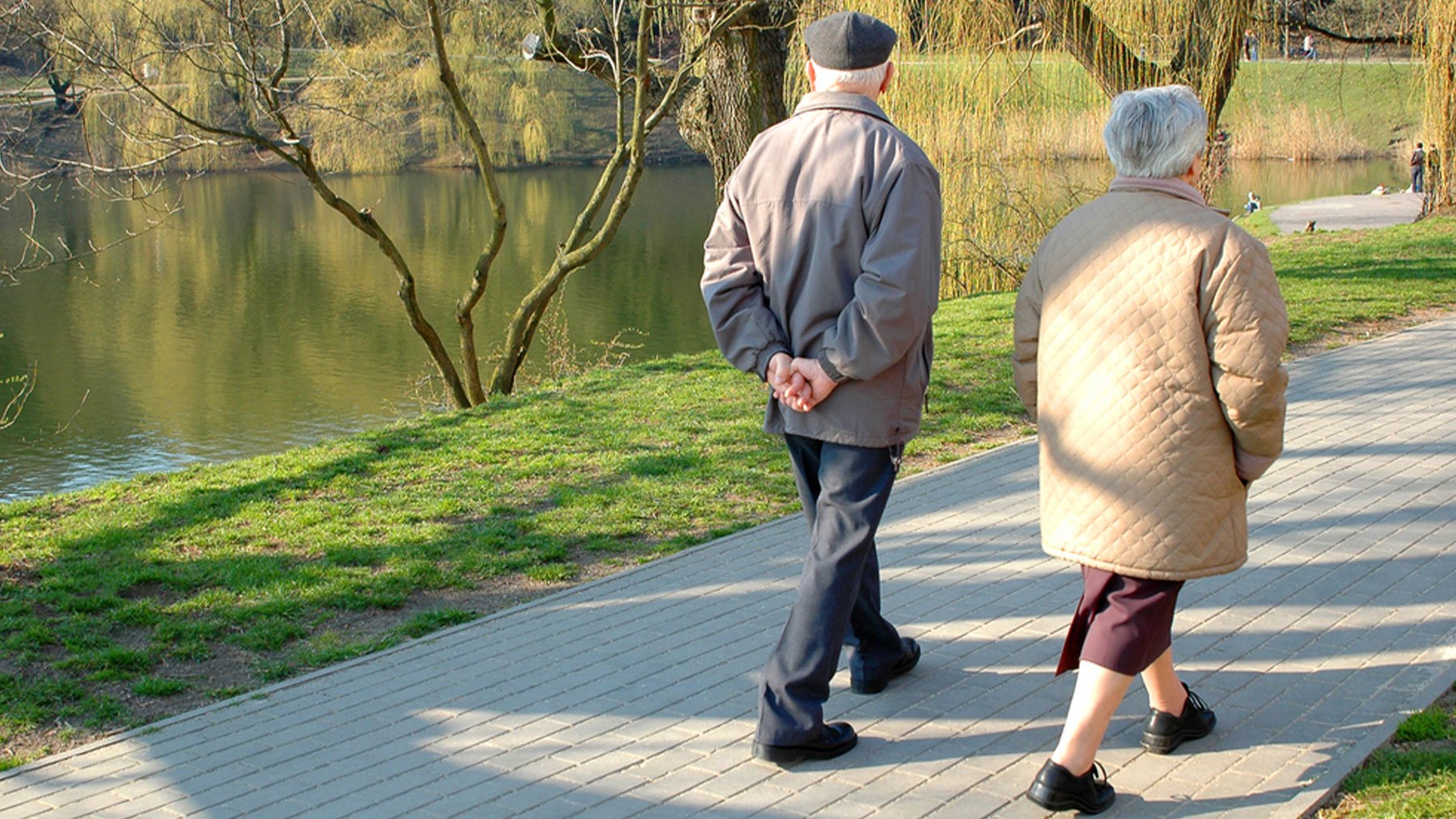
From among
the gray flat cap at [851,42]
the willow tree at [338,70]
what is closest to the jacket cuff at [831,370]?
the gray flat cap at [851,42]

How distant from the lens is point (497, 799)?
354 centimetres

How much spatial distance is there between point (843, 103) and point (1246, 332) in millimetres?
1144

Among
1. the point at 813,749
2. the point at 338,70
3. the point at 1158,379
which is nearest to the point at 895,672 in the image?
the point at 813,749

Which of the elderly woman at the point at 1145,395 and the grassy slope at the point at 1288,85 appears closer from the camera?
the elderly woman at the point at 1145,395

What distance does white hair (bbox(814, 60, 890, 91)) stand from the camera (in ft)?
11.1

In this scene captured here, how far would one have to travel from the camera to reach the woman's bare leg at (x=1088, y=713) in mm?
3184

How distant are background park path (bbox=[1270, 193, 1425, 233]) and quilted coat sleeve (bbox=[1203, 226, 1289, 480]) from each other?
20789mm

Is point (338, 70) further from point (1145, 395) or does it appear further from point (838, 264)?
point (1145, 395)

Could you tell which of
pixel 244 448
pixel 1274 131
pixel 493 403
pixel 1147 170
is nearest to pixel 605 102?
pixel 1274 131

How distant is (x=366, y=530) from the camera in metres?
6.36

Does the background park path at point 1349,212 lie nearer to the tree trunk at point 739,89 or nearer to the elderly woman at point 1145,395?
the tree trunk at point 739,89

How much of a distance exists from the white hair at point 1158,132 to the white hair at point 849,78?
0.62 m

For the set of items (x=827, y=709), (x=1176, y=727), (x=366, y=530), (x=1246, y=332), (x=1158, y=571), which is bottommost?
(x=366, y=530)

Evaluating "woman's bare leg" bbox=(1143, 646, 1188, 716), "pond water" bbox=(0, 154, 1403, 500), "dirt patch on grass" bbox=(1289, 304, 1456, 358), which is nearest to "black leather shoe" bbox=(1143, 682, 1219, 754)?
"woman's bare leg" bbox=(1143, 646, 1188, 716)
